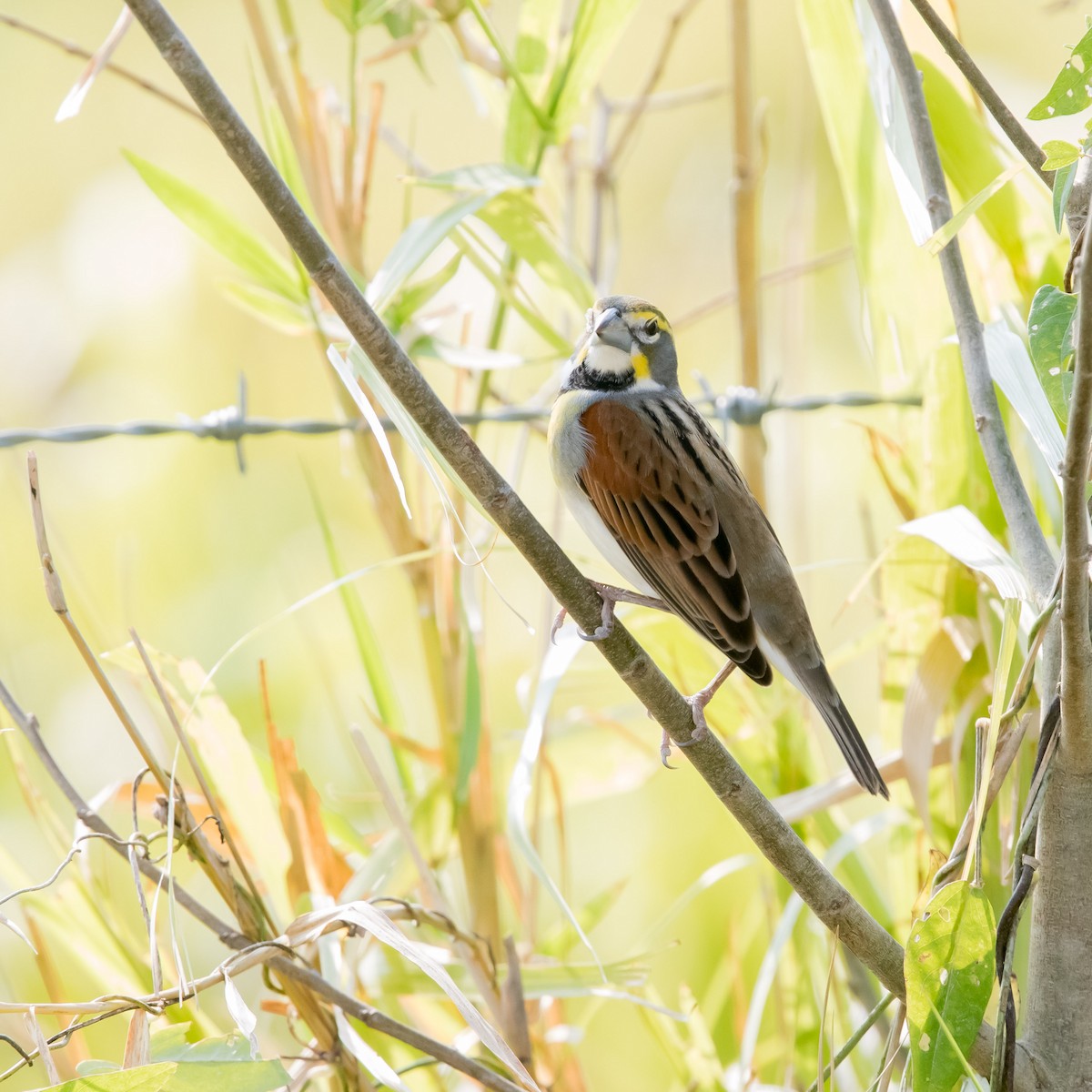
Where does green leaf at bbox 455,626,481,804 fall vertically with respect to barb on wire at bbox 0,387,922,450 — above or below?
below

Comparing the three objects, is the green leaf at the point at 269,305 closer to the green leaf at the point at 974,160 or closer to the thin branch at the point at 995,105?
the green leaf at the point at 974,160

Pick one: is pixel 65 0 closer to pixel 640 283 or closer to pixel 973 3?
pixel 640 283

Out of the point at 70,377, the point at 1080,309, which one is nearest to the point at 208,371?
the point at 70,377

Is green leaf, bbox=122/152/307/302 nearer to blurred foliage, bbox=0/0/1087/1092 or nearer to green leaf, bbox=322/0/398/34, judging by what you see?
blurred foliage, bbox=0/0/1087/1092

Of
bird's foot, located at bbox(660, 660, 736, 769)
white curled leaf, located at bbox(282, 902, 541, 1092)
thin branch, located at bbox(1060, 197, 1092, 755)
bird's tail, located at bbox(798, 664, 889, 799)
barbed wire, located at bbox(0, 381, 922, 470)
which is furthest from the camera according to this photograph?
barbed wire, located at bbox(0, 381, 922, 470)

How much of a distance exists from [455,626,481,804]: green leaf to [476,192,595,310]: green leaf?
66 centimetres

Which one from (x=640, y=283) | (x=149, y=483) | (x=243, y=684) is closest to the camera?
(x=243, y=684)

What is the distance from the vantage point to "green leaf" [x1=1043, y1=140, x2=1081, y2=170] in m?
1.14

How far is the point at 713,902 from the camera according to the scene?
3.46 metres

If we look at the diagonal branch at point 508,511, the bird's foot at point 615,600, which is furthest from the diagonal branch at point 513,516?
the bird's foot at point 615,600

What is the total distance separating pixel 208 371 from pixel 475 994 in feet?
10.0

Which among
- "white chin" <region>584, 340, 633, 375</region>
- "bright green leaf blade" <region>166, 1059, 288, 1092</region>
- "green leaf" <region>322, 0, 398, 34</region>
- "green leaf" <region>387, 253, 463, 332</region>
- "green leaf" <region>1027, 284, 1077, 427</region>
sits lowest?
"bright green leaf blade" <region>166, 1059, 288, 1092</region>

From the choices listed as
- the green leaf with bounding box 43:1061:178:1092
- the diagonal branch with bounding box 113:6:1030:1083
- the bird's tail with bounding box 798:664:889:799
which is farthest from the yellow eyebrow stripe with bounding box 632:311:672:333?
the green leaf with bounding box 43:1061:178:1092

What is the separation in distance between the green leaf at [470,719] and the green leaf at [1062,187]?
1.16m
